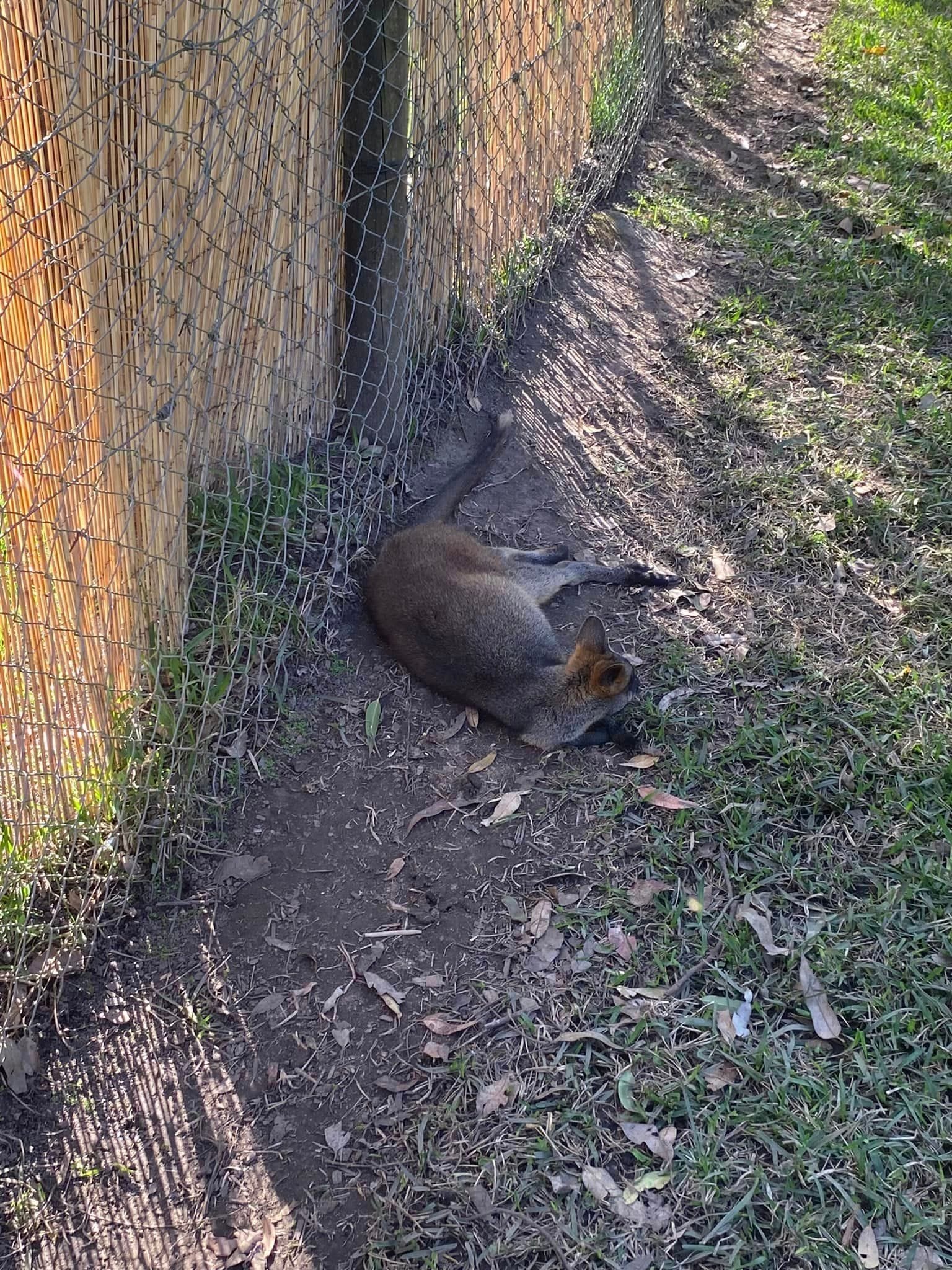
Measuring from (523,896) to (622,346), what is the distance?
339 cm

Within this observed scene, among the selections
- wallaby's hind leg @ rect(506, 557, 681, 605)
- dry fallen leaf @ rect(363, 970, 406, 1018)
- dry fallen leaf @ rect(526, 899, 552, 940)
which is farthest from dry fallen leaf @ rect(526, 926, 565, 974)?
wallaby's hind leg @ rect(506, 557, 681, 605)

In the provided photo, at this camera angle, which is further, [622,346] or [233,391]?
[622,346]

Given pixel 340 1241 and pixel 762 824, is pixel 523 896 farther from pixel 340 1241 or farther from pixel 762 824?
pixel 340 1241

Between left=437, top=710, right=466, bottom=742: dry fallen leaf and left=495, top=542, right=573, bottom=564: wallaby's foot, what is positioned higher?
left=495, top=542, right=573, bottom=564: wallaby's foot

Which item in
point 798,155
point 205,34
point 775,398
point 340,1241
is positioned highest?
point 205,34

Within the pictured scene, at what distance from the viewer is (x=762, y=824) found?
354 cm

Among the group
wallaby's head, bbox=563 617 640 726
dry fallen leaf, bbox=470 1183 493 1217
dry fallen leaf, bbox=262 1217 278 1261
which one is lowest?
dry fallen leaf, bbox=262 1217 278 1261

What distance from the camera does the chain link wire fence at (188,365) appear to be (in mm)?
2850

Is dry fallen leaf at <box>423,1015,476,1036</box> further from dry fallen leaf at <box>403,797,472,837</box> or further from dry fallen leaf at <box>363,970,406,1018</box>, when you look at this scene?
dry fallen leaf at <box>403,797,472,837</box>

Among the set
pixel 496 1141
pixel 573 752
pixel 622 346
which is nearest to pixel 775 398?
pixel 622 346

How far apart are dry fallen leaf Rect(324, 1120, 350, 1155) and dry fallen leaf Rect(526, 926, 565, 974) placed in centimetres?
72

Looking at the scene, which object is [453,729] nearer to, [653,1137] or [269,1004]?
[269,1004]

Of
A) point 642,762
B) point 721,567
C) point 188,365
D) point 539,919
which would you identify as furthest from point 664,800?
point 188,365

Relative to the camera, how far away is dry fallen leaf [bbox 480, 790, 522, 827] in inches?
144
